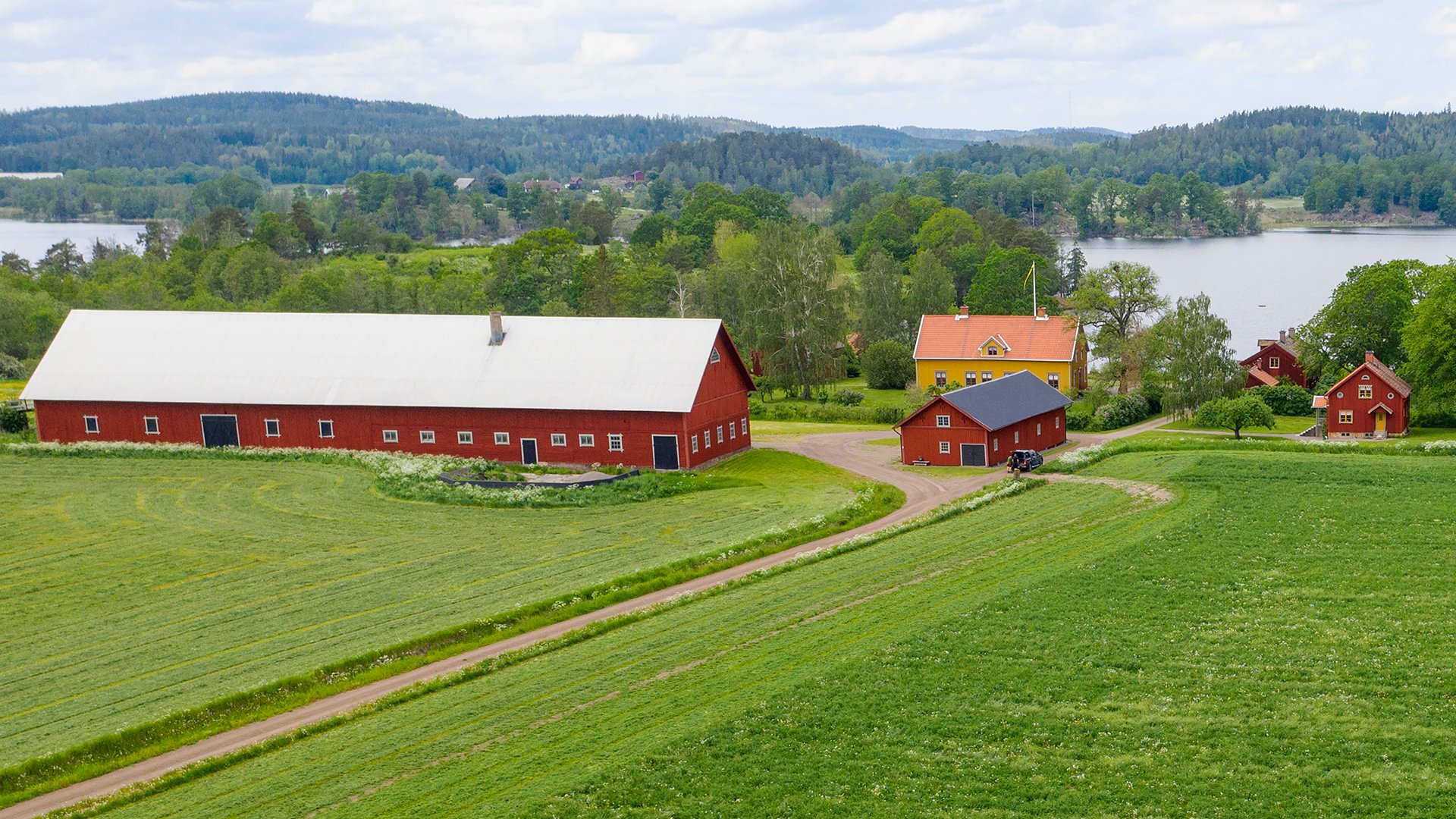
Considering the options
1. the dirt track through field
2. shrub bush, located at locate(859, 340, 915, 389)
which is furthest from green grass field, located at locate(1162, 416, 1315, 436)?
shrub bush, located at locate(859, 340, 915, 389)

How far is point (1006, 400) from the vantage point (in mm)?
50750

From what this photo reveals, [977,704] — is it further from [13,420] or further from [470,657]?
[13,420]

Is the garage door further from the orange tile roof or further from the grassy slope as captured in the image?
the orange tile roof

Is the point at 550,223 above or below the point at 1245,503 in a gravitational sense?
above

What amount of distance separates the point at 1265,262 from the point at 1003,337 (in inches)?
3682

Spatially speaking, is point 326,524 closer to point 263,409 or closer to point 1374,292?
point 263,409

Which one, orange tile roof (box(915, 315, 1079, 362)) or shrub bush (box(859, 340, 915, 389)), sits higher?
orange tile roof (box(915, 315, 1079, 362))

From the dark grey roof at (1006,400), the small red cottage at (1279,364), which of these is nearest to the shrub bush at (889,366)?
the small red cottage at (1279,364)

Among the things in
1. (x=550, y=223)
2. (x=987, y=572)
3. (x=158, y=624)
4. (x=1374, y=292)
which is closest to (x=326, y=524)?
(x=158, y=624)

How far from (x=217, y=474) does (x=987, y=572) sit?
102 feet

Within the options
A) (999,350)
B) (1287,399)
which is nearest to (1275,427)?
(1287,399)

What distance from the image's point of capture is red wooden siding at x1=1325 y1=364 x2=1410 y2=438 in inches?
2219

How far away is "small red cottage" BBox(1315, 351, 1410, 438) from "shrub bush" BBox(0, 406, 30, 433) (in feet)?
186

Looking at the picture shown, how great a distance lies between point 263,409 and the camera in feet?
175
